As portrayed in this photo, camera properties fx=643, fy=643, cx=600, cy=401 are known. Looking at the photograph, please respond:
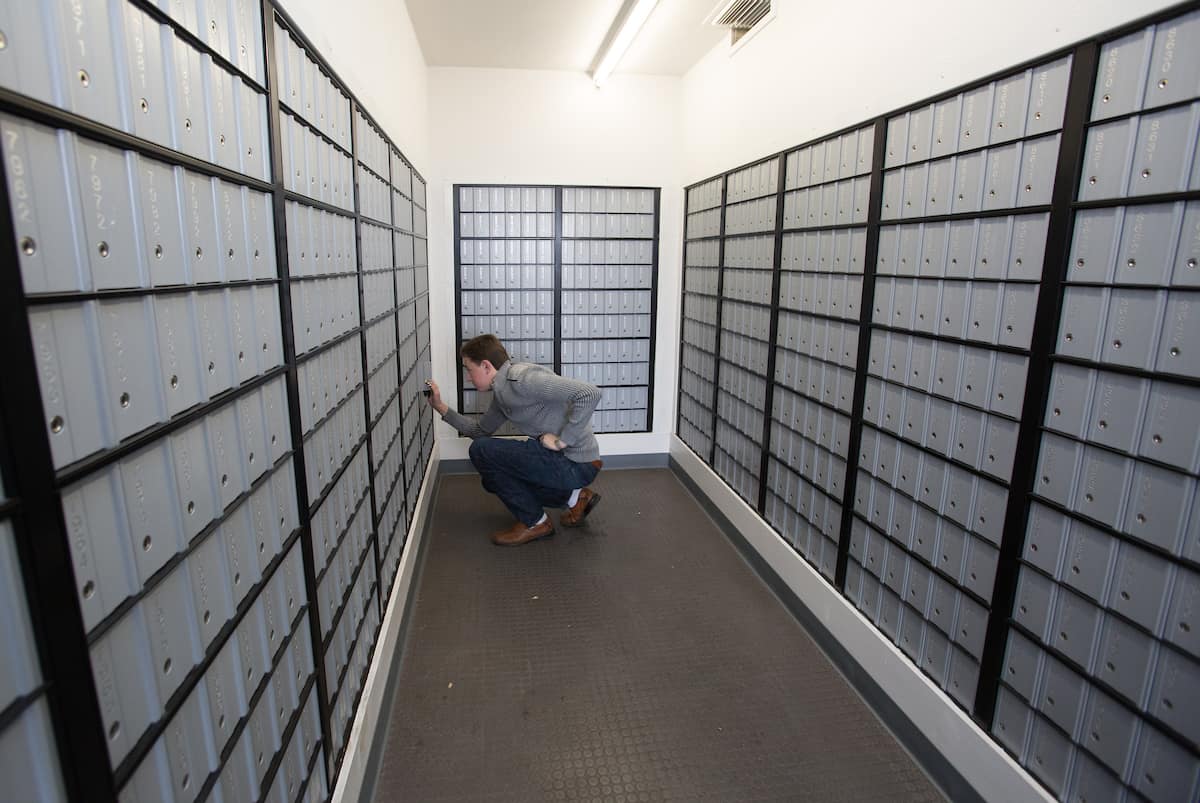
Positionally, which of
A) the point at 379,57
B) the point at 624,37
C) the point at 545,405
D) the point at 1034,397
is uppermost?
the point at 624,37

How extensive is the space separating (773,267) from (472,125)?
240 centimetres

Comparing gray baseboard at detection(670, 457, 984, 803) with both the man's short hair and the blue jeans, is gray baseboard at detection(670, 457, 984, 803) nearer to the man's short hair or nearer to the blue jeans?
the blue jeans

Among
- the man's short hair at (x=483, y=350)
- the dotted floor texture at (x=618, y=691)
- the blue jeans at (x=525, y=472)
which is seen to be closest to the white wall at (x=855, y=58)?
the man's short hair at (x=483, y=350)

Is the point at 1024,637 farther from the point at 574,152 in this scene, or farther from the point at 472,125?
the point at 472,125

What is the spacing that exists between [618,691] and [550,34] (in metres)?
3.38

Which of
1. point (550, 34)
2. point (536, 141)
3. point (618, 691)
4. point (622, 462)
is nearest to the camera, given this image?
point (618, 691)

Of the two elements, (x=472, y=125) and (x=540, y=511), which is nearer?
(x=540, y=511)

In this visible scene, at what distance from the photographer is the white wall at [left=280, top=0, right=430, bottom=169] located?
5.21 ft

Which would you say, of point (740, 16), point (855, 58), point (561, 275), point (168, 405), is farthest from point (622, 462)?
point (168, 405)

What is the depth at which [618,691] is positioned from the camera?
2326 mm

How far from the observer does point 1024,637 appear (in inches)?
64.6

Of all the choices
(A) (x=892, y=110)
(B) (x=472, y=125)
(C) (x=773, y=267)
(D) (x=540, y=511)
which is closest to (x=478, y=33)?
(B) (x=472, y=125)

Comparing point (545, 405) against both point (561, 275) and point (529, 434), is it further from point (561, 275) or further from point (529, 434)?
point (561, 275)

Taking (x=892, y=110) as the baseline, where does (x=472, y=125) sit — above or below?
above
